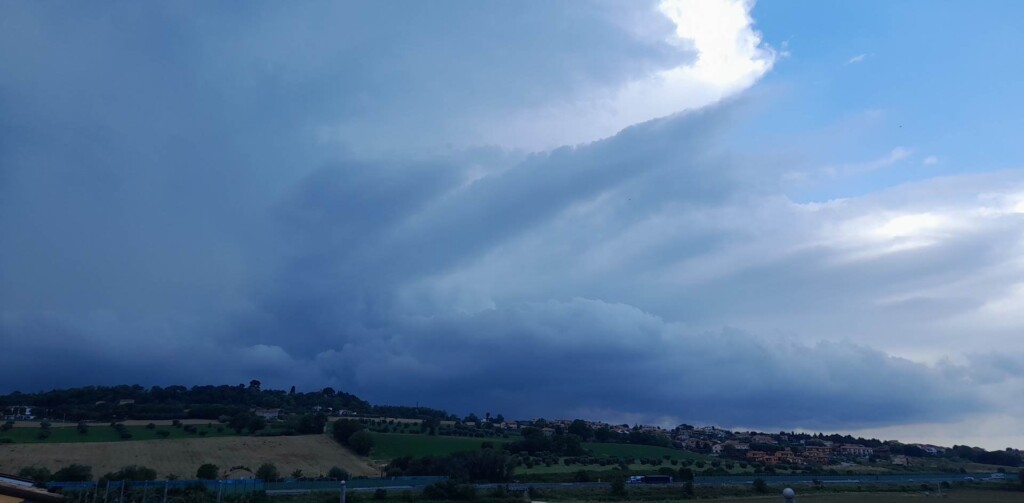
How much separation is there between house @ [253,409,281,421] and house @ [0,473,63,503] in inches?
4303

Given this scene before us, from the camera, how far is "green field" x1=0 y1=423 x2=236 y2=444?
85.5 meters

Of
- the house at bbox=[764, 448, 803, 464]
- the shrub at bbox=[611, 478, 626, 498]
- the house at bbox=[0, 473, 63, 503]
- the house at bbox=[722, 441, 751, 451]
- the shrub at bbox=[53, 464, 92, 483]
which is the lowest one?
the shrub at bbox=[53, 464, 92, 483]

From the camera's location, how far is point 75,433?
9350cm

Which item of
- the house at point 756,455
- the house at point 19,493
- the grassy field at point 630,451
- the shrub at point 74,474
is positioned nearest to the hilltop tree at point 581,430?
the grassy field at point 630,451

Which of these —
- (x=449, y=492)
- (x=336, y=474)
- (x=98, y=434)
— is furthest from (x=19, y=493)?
(x=98, y=434)

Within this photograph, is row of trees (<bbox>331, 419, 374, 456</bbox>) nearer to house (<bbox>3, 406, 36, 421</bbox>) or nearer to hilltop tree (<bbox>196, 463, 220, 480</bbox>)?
hilltop tree (<bbox>196, 463, 220, 480</bbox>)

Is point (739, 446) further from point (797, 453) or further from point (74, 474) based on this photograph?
point (74, 474)

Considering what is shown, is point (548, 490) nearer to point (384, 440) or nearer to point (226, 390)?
point (384, 440)

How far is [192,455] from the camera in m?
83.4

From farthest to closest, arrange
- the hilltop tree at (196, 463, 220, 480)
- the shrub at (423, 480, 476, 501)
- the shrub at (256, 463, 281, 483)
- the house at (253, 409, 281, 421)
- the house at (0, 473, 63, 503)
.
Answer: the house at (253, 409, 281, 421) → the shrub at (256, 463, 281, 483) → the hilltop tree at (196, 463, 220, 480) → the shrub at (423, 480, 476, 501) → the house at (0, 473, 63, 503)

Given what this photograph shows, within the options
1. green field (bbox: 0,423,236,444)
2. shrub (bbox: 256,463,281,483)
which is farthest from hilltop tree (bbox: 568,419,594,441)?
shrub (bbox: 256,463,281,483)

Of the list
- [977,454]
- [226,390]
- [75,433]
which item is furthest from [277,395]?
[977,454]

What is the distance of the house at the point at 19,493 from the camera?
21.6m

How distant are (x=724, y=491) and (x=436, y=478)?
100 ft
